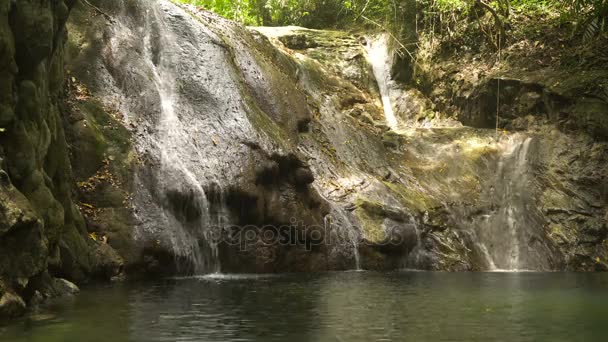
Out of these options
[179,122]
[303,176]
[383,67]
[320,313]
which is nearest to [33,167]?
Answer: [320,313]

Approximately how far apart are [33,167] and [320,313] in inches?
142

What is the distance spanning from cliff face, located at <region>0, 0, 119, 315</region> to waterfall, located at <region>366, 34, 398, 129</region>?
1270 centimetres

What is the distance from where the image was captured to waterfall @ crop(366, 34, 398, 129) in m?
20.7

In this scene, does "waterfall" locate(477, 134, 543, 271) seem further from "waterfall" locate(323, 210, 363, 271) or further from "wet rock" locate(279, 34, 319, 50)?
"wet rock" locate(279, 34, 319, 50)

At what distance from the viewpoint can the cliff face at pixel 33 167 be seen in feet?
20.4

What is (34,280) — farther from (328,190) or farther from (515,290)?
(328,190)

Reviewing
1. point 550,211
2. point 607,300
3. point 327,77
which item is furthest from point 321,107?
point 607,300

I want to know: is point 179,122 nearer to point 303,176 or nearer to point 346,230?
point 303,176

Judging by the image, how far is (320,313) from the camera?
6.71 m

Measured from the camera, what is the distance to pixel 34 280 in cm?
670

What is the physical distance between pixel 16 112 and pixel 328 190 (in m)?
8.63

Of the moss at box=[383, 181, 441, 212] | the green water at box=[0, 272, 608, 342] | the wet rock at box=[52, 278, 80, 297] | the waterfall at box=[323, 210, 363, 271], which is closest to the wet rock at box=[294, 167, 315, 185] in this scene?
the waterfall at box=[323, 210, 363, 271]

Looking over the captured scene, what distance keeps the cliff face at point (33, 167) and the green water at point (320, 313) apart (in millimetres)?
543

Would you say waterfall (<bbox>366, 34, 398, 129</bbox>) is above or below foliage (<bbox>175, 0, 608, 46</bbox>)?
below
